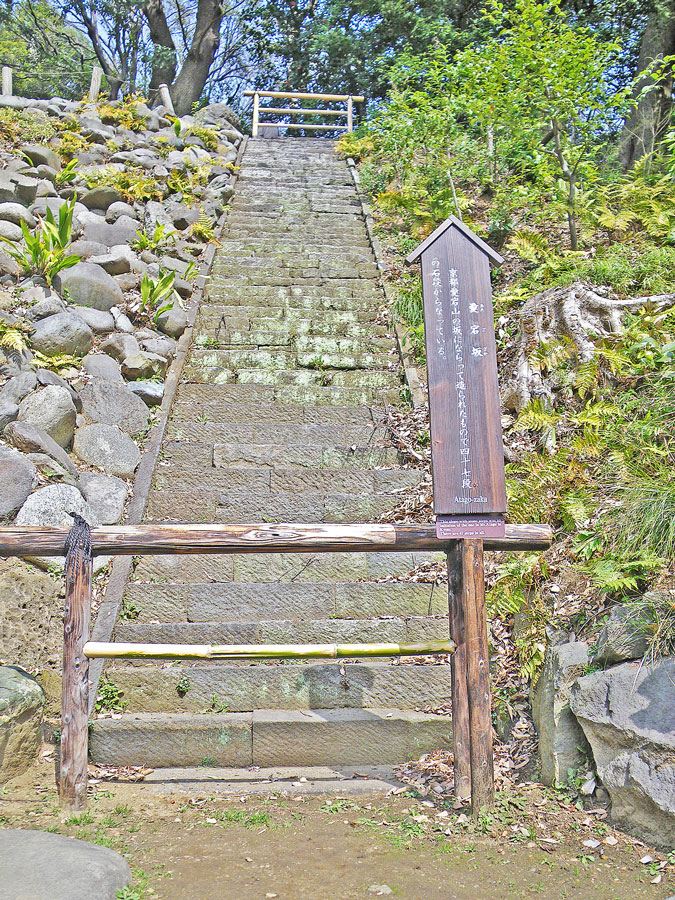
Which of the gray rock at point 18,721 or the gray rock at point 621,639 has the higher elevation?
the gray rock at point 621,639

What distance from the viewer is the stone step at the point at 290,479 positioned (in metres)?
5.86

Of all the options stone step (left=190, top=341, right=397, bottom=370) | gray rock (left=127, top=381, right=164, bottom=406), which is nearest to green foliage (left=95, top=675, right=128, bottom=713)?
gray rock (left=127, top=381, right=164, bottom=406)

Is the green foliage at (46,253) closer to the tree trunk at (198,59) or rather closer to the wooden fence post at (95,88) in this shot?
the wooden fence post at (95,88)

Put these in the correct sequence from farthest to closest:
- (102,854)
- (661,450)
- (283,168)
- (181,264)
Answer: (283,168)
(181,264)
(661,450)
(102,854)

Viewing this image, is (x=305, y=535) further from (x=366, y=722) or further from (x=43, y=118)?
(x=43, y=118)

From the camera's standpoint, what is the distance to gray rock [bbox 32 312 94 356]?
678 cm

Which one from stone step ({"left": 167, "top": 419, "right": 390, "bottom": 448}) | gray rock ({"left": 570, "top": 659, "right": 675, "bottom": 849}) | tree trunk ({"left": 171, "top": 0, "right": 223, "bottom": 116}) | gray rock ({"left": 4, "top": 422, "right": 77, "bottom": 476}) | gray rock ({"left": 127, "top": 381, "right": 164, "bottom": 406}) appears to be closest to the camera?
gray rock ({"left": 570, "top": 659, "right": 675, "bottom": 849})

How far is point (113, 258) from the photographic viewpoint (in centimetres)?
846

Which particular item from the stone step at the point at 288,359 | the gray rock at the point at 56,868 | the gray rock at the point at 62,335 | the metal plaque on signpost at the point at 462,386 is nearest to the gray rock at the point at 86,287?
the gray rock at the point at 62,335

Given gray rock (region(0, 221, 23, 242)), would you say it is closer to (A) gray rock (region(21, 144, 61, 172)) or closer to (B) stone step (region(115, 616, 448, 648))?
(A) gray rock (region(21, 144, 61, 172))

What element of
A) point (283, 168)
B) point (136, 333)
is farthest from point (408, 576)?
point (283, 168)

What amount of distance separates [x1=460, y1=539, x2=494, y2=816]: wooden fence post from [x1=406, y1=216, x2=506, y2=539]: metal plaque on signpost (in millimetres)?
192

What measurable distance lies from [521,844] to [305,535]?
69.4 inches

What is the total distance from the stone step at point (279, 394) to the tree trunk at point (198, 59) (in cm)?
1357
